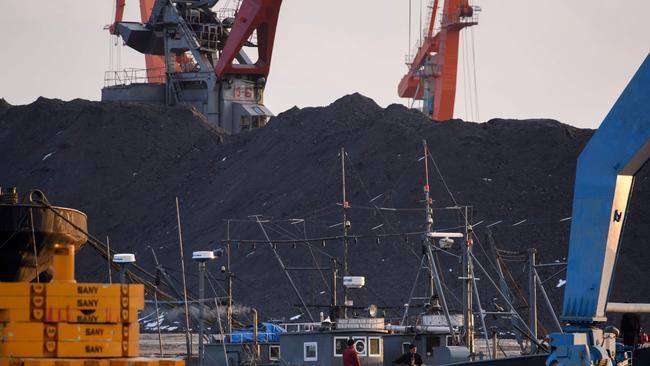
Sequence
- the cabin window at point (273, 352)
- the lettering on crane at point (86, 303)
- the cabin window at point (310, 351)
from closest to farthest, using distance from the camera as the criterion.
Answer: the lettering on crane at point (86, 303) → the cabin window at point (310, 351) → the cabin window at point (273, 352)

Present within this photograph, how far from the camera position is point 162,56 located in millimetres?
110062

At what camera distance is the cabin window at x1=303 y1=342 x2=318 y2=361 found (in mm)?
37500

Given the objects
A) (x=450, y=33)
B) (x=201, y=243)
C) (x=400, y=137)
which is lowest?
(x=201, y=243)

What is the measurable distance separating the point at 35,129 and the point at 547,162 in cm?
4188

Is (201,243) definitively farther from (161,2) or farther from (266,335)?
(266,335)

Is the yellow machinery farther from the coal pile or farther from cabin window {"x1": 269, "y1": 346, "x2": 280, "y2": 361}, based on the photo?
the coal pile

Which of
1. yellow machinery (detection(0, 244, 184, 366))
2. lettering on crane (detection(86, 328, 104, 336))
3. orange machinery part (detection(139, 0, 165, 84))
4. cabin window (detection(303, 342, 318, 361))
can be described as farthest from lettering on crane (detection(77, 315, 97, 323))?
orange machinery part (detection(139, 0, 165, 84))

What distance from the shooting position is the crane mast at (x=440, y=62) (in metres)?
96.1

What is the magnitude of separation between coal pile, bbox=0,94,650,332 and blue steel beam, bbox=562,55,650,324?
4642 cm

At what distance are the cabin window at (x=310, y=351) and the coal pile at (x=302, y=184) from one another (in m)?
31.1

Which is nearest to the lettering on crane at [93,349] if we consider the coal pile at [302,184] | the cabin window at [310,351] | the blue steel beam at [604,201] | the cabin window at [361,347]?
the blue steel beam at [604,201]

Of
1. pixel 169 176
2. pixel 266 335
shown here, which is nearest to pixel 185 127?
pixel 169 176

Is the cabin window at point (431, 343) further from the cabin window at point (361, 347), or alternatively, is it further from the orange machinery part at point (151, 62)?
the orange machinery part at point (151, 62)

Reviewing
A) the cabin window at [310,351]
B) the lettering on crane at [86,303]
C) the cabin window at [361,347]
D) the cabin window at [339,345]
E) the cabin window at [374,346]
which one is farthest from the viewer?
the cabin window at [310,351]
